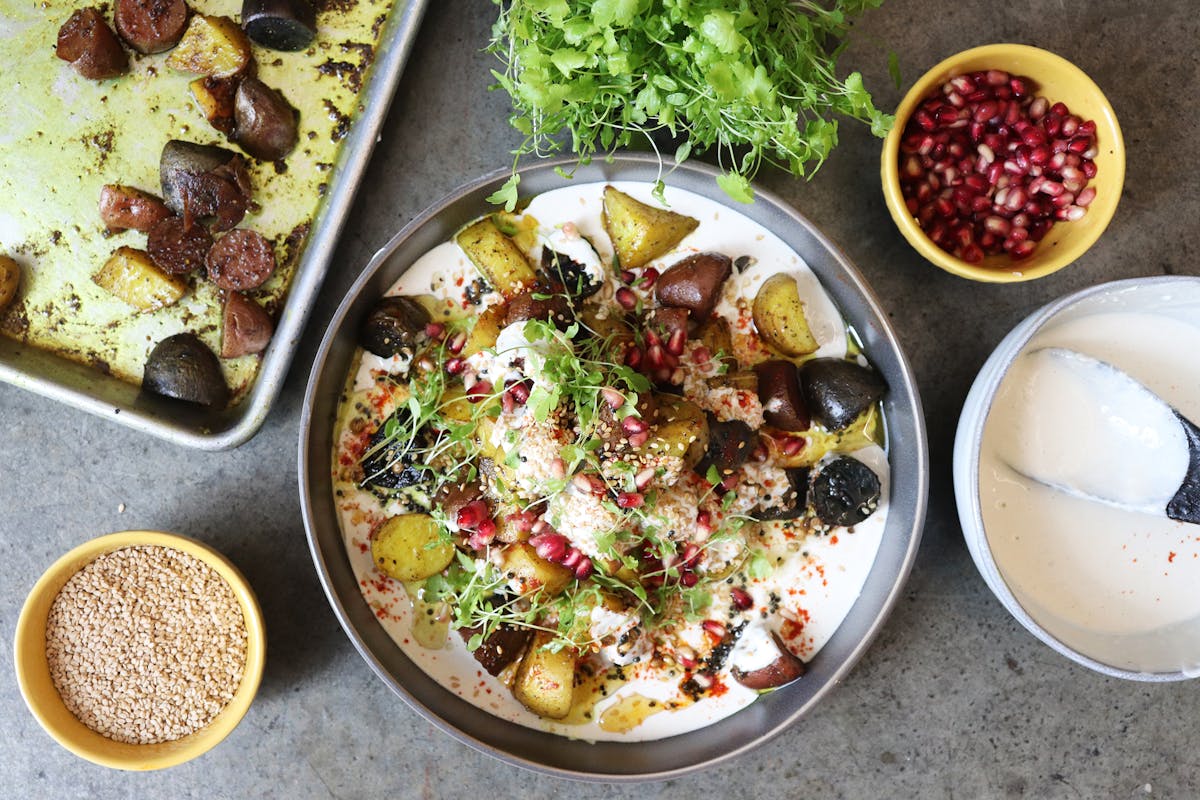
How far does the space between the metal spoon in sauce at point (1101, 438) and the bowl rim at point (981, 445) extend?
145 millimetres

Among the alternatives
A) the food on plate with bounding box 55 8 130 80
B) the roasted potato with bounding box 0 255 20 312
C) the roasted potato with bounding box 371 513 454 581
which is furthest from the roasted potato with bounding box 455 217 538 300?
the roasted potato with bounding box 0 255 20 312

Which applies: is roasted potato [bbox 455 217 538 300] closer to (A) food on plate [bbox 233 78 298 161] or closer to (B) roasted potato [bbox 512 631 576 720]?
(A) food on plate [bbox 233 78 298 161]

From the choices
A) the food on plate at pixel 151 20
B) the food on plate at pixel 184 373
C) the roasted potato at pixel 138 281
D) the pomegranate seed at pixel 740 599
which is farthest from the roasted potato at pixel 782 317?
the food on plate at pixel 151 20

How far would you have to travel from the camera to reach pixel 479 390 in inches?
90.5

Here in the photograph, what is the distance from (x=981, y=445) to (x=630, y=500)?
0.97 metres

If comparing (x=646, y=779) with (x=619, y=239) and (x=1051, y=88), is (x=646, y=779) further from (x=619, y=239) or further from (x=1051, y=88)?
(x=1051, y=88)

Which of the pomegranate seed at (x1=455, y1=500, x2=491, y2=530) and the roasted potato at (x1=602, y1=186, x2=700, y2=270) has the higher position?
the roasted potato at (x1=602, y1=186, x2=700, y2=270)

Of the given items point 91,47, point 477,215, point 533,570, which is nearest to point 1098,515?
point 533,570

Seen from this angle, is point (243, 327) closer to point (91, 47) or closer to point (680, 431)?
point (91, 47)

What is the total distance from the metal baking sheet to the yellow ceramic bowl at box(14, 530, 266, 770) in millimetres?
361

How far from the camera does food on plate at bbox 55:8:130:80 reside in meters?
2.39

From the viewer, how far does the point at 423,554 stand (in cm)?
237

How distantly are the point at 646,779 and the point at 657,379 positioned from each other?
3.55ft

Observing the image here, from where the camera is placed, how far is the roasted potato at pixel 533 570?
7.44ft
